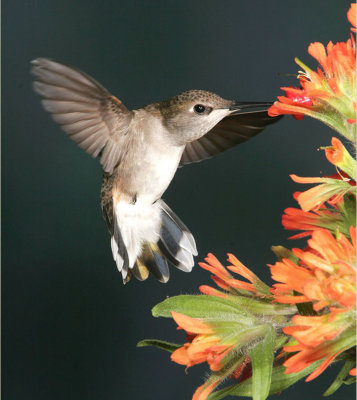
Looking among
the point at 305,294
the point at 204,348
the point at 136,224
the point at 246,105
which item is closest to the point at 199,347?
the point at 204,348

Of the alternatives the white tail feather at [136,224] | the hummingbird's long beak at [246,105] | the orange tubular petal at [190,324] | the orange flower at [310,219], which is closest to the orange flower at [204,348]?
the orange tubular petal at [190,324]

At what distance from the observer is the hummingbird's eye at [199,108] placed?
2.45 ft

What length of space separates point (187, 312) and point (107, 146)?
395 millimetres

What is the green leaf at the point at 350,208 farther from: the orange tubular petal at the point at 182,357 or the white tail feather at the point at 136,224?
the white tail feather at the point at 136,224

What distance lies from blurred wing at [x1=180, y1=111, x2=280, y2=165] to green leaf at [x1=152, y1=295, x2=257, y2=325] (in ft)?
1.10

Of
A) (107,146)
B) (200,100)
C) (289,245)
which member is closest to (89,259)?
(289,245)

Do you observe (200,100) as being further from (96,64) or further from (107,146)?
(96,64)

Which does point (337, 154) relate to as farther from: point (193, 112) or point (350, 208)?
point (193, 112)

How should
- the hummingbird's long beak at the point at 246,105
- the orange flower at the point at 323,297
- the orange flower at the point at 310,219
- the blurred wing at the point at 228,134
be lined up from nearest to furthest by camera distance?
1. the orange flower at the point at 323,297
2. the orange flower at the point at 310,219
3. the hummingbird's long beak at the point at 246,105
4. the blurred wing at the point at 228,134

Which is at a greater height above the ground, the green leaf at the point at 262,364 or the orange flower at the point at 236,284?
the orange flower at the point at 236,284

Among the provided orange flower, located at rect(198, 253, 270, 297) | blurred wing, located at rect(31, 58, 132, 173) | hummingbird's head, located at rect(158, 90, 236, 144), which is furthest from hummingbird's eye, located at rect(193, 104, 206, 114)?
orange flower, located at rect(198, 253, 270, 297)

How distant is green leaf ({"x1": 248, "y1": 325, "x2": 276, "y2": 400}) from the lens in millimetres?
425

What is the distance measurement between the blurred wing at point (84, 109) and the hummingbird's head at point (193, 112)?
0.20ft

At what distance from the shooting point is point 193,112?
763 mm
